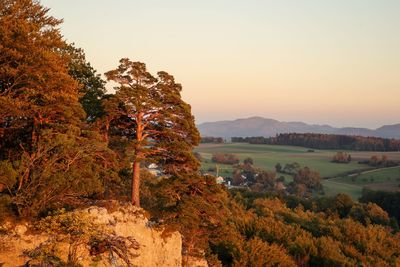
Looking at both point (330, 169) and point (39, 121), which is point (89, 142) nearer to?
point (39, 121)

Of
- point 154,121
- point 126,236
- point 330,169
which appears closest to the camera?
point 126,236

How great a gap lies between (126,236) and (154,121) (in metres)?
5.96

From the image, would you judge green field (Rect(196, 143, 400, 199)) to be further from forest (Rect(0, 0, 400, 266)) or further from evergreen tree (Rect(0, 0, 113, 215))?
evergreen tree (Rect(0, 0, 113, 215))

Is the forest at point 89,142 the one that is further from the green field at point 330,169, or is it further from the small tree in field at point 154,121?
the green field at point 330,169

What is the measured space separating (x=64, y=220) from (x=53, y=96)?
546cm

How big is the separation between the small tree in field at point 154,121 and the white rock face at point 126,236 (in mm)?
2278

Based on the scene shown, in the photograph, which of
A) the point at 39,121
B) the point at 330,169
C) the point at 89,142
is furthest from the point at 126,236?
the point at 330,169

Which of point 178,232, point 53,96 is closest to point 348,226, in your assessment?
point 178,232

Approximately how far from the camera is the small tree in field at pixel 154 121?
62.4 ft

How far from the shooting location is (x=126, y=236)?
16766 millimetres

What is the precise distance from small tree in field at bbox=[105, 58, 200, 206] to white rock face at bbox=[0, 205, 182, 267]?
89.7 inches

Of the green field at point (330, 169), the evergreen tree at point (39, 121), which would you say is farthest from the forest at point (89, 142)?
the green field at point (330, 169)

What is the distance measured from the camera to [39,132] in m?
17.1

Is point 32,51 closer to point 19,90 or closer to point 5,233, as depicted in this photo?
point 19,90
